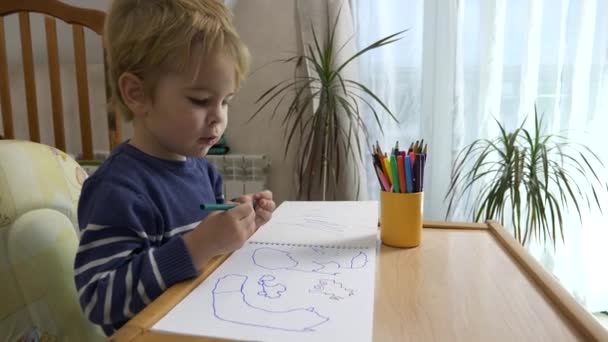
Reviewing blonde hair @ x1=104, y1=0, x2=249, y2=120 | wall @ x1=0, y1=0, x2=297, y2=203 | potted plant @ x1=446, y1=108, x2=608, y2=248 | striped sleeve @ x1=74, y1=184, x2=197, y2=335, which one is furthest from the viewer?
wall @ x1=0, y1=0, x2=297, y2=203

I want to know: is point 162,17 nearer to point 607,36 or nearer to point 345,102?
point 345,102

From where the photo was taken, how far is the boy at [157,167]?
0.48m

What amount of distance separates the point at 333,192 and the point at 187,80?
1176mm

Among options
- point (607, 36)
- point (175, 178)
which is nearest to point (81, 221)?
point (175, 178)

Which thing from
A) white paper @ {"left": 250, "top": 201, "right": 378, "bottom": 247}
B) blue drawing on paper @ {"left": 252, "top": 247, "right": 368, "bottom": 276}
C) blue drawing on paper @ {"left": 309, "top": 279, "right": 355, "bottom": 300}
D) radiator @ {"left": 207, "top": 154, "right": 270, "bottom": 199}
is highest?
white paper @ {"left": 250, "top": 201, "right": 378, "bottom": 247}

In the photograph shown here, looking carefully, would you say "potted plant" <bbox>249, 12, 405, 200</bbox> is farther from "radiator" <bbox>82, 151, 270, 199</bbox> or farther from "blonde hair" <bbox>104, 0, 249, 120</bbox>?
"blonde hair" <bbox>104, 0, 249, 120</bbox>

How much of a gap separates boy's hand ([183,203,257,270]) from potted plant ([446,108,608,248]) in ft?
3.83

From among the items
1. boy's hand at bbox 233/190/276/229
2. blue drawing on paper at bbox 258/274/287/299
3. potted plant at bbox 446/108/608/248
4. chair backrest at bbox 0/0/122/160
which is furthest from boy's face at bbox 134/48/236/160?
potted plant at bbox 446/108/608/248

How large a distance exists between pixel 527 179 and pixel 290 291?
1.29 meters

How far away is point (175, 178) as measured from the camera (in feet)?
2.18

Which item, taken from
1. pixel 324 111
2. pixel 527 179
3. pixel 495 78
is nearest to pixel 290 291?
pixel 324 111

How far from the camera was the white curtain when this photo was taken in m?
1.50

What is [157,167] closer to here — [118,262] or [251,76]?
[118,262]

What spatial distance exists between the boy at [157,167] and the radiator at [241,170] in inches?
Result: 43.0
